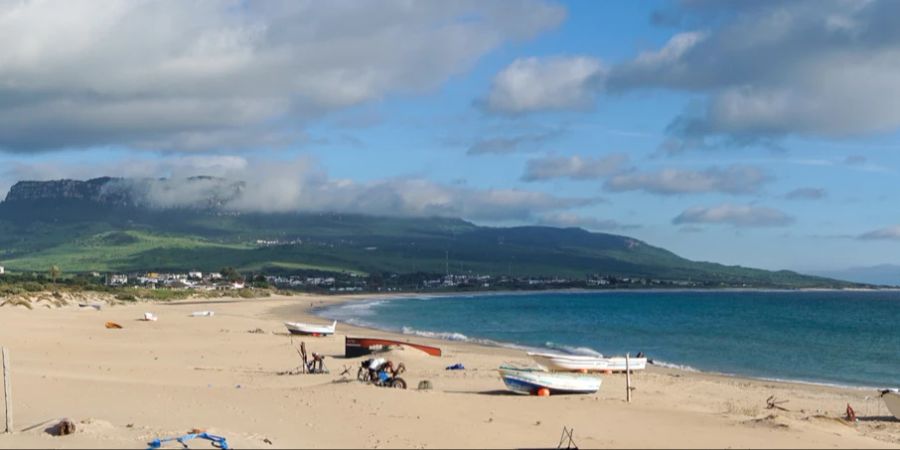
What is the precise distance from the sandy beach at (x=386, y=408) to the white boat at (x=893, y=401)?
0.52m

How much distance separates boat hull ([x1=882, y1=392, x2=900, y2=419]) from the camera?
73.8ft

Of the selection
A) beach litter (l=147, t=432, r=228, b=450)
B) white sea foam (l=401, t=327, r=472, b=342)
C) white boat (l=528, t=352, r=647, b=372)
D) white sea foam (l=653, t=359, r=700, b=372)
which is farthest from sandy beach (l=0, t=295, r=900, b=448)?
white sea foam (l=401, t=327, r=472, b=342)

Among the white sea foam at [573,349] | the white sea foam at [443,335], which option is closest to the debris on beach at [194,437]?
the white sea foam at [573,349]

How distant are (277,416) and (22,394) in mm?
8128

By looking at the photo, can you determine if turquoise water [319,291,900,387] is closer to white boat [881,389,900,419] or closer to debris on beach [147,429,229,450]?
white boat [881,389,900,419]

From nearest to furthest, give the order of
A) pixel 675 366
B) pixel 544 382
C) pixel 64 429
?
1. pixel 64 429
2. pixel 544 382
3. pixel 675 366

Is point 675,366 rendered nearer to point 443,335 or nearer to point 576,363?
point 576,363

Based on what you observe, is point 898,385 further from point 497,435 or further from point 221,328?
point 221,328

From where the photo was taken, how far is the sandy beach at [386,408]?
17.3 metres

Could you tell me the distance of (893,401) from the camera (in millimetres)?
22562

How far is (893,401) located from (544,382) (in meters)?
9.22

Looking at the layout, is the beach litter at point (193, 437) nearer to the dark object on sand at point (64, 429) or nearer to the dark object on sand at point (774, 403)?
the dark object on sand at point (64, 429)

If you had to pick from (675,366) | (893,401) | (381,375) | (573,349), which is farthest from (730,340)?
(381,375)

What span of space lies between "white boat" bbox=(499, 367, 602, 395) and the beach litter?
10424mm
